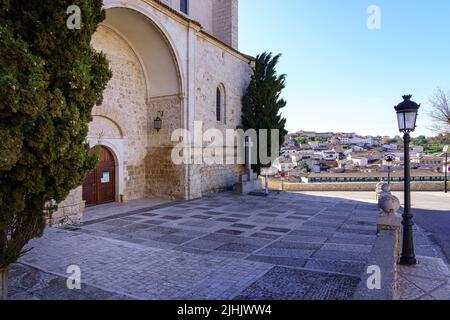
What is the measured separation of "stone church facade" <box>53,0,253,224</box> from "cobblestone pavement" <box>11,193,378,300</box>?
2806 millimetres

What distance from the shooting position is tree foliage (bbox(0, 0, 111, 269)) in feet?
9.37

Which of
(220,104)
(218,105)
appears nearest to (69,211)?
(218,105)

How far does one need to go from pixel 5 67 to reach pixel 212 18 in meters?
16.7

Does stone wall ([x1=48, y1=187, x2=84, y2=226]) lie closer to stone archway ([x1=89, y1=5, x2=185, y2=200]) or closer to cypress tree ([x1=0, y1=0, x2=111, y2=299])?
stone archway ([x1=89, y1=5, x2=185, y2=200])

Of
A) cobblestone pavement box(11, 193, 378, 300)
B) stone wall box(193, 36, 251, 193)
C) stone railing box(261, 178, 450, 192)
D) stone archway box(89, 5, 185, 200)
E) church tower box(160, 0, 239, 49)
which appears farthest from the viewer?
stone railing box(261, 178, 450, 192)

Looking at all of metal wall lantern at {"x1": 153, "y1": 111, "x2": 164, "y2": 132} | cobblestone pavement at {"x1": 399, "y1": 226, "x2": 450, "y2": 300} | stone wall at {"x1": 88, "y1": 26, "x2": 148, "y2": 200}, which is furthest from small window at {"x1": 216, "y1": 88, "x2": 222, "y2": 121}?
cobblestone pavement at {"x1": 399, "y1": 226, "x2": 450, "y2": 300}

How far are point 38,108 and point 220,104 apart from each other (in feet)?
41.0

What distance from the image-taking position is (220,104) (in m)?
15.1

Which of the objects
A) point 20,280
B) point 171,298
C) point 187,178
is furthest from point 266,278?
point 187,178

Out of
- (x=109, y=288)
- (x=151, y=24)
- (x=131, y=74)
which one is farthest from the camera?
(x=131, y=74)

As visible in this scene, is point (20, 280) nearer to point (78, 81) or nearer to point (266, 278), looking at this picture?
point (78, 81)

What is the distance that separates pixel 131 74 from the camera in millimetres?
11531

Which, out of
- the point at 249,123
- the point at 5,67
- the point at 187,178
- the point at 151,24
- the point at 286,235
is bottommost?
the point at 286,235

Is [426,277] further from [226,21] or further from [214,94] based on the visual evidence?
[226,21]
